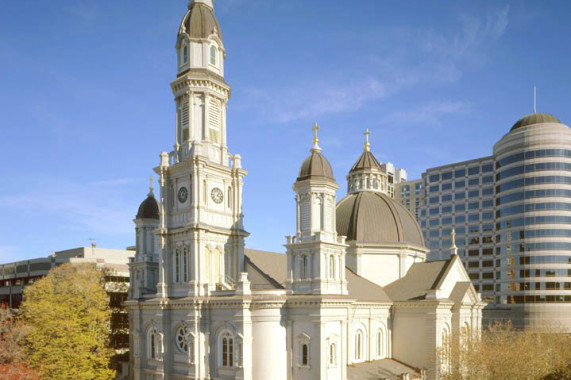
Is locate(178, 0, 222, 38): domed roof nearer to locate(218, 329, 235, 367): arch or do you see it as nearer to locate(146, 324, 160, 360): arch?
locate(218, 329, 235, 367): arch

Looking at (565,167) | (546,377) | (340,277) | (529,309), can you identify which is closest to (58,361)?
(340,277)

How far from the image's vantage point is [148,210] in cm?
5859

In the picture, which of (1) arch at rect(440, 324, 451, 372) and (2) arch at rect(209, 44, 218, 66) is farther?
(2) arch at rect(209, 44, 218, 66)

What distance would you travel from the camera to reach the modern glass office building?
312ft

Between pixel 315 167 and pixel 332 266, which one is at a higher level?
pixel 315 167

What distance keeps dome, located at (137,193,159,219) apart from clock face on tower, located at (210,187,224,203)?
12169mm

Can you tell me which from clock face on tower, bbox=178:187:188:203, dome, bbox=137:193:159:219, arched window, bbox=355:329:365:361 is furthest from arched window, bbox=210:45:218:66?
arched window, bbox=355:329:365:361

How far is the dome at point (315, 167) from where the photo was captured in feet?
145

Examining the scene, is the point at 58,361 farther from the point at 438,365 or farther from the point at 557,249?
the point at 557,249

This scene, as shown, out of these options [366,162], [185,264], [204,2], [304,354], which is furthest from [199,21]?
[304,354]

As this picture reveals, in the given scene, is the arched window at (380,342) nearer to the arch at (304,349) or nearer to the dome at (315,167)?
the arch at (304,349)

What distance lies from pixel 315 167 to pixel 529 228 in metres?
74.1

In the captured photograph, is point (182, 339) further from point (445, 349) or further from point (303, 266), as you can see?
point (445, 349)

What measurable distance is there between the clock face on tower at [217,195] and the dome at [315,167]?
424 inches
